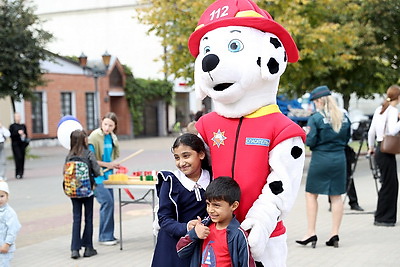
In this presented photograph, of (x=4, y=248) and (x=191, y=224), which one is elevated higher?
(x=191, y=224)

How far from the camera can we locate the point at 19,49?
2569 cm

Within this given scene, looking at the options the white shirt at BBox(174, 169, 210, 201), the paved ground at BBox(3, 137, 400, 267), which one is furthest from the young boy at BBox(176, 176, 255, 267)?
the paved ground at BBox(3, 137, 400, 267)

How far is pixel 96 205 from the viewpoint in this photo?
12.4 m

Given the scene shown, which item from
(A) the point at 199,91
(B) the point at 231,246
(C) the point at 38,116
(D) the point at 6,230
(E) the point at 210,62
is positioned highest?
(E) the point at 210,62

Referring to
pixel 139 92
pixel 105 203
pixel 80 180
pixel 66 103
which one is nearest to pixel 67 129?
pixel 80 180

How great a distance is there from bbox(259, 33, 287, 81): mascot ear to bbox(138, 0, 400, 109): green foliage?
11.0m

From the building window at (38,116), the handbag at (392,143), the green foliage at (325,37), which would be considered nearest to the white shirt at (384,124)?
the handbag at (392,143)

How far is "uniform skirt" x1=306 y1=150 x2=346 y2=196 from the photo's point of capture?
26.8ft

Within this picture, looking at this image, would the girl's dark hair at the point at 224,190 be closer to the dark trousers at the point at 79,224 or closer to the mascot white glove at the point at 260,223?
the mascot white glove at the point at 260,223

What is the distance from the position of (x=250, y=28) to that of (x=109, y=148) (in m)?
4.58

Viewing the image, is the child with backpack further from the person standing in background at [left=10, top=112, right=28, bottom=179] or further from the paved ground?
the person standing in background at [left=10, top=112, right=28, bottom=179]

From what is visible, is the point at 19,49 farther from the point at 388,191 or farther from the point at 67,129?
the point at 388,191

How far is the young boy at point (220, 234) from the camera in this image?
3957mm

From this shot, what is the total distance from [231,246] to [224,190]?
13.1 inches
